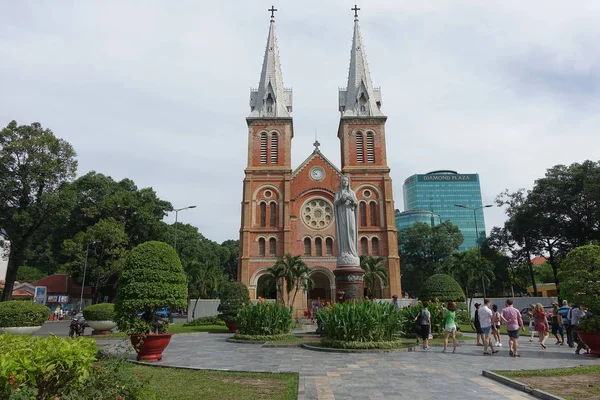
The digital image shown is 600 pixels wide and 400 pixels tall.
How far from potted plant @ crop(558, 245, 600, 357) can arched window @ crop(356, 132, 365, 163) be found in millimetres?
30025

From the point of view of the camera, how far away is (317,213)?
3909 cm

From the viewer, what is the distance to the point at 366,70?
43.8 metres

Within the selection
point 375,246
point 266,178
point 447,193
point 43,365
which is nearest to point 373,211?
point 375,246

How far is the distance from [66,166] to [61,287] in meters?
22.0

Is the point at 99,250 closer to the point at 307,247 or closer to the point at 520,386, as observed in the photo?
the point at 307,247

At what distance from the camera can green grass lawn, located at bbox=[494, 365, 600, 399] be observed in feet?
20.8

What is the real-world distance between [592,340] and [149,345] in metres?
11.5

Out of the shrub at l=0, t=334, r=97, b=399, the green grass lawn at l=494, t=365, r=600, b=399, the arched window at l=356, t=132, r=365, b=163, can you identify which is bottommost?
the green grass lawn at l=494, t=365, r=600, b=399

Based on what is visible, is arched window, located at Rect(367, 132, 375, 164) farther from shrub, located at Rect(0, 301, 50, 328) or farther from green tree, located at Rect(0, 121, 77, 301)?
shrub, located at Rect(0, 301, 50, 328)

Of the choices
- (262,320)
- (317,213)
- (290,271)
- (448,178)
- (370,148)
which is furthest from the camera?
(448,178)

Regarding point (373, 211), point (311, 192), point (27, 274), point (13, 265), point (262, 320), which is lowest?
point (262, 320)

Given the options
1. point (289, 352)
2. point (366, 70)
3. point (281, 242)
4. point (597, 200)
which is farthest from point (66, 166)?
point (597, 200)

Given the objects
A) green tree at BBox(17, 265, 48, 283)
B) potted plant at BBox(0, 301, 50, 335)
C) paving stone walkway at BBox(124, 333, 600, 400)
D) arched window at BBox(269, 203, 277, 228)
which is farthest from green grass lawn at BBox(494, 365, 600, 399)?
green tree at BBox(17, 265, 48, 283)

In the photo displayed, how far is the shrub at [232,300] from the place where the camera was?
20.5 metres
